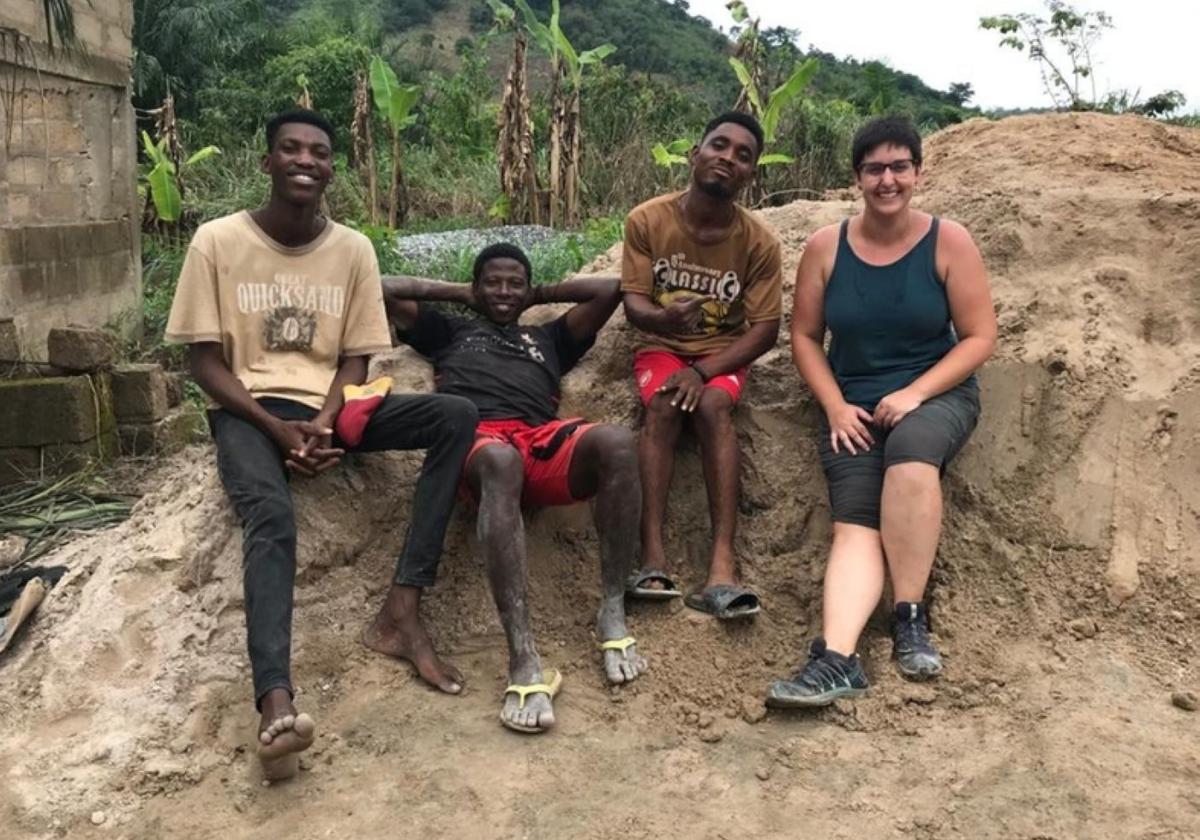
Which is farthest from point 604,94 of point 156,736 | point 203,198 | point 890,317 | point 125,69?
point 156,736

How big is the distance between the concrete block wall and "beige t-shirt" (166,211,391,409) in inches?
152

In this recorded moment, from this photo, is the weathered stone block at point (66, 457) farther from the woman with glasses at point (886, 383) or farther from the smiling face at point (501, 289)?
the woman with glasses at point (886, 383)

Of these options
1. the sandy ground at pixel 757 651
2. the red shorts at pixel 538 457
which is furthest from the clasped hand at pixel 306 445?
the red shorts at pixel 538 457

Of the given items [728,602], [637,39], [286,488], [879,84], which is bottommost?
[728,602]

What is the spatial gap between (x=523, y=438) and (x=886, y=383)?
115 centimetres

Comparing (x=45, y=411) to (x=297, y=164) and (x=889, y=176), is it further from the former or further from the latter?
(x=889, y=176)

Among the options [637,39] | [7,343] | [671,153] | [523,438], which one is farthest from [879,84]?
[637,39]

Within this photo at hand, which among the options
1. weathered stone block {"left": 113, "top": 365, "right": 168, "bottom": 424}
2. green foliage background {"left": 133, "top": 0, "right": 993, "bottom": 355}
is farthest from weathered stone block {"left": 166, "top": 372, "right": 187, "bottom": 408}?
green foliage background {"left": 133, "top": 0, "right": 993, "bottom": 355}

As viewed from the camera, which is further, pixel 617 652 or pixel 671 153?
pixel 671 153

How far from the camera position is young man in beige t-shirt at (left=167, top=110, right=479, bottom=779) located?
303cm

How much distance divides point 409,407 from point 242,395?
0.48m

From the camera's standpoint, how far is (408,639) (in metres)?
3.10

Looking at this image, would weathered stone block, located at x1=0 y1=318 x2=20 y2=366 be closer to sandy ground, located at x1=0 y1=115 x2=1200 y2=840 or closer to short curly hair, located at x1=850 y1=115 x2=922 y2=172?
sandy ground, located at x1=0 y1=115 x2=1200 y2=840

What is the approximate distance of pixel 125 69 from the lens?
298 inches
